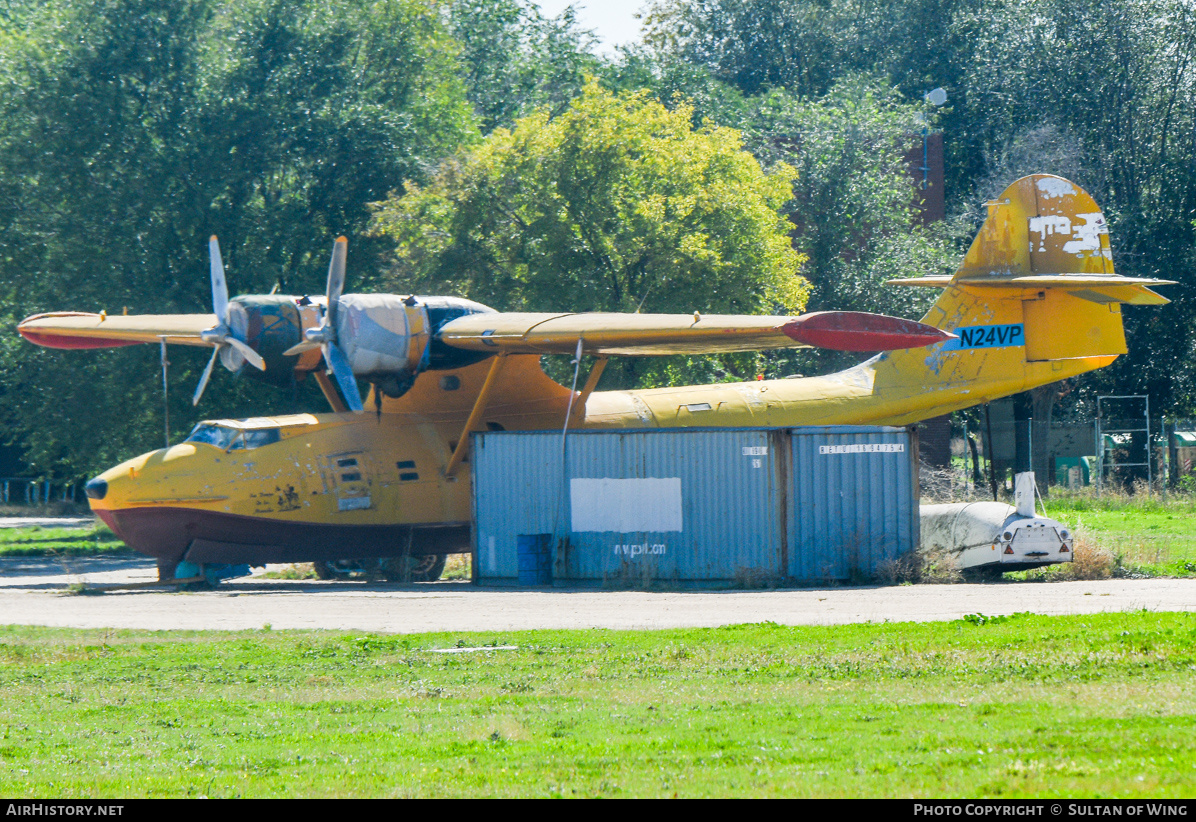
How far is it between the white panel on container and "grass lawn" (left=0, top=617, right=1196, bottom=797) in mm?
7204

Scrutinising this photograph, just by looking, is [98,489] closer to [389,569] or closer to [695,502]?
[389,569]

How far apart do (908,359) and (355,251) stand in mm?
17749

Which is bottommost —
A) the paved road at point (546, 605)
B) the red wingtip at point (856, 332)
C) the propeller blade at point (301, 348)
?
the paved road at point (546, 605)

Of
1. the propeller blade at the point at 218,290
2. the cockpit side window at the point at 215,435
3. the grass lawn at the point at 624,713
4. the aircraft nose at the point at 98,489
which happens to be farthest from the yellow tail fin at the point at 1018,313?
the aircraft nose at the point at 98,489

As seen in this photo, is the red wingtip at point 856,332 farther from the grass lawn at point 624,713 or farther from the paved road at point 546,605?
the grass lawn at point 624,713

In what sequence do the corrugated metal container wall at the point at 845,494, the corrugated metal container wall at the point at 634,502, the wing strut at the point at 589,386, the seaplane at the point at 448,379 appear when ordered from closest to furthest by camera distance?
the corrugated metal container wall at the point at 845,494, the corrugated metal container wall at the point at 634,502, the seaplane at the point at 448,379, the wing strut at the point at 589,386

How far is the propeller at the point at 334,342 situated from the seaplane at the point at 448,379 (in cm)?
4

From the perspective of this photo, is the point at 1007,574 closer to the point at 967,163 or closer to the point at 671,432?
the point at 671,432

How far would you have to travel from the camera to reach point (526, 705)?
1120cm

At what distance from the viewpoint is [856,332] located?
20359 mm

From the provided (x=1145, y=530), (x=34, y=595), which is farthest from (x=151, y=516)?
(x=1145, y=530)

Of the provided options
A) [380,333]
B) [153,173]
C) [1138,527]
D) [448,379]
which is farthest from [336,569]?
[1138,527]

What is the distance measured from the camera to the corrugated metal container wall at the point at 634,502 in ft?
72.8

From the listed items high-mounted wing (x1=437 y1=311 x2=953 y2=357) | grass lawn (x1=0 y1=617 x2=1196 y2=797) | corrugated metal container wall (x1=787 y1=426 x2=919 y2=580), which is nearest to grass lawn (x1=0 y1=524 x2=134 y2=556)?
high-mounted wing (x1=437 y1=311 x2=953 y2=357)
